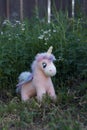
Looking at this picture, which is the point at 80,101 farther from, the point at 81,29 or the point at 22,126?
the point at 81,29

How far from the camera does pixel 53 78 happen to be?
14.5 ft

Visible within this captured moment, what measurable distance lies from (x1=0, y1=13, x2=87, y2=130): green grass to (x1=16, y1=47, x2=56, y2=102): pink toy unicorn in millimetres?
91

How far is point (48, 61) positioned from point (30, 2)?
3525 millimetres

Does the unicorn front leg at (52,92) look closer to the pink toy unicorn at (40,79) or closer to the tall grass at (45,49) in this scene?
the pink toy unicorn at (40,79)

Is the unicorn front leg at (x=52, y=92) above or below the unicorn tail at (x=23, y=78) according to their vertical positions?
below

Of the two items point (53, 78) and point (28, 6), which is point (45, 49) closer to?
point (53, 78)

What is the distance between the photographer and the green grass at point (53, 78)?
141 inches

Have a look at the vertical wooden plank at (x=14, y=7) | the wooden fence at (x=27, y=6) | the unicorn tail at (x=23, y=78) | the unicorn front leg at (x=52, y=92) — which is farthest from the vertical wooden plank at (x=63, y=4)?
the unicorn front leg at (x=52, y=92)

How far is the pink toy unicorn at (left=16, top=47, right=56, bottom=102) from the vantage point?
394cm

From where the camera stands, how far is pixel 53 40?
15.5 ft

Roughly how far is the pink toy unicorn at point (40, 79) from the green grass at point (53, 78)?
0.09 metres

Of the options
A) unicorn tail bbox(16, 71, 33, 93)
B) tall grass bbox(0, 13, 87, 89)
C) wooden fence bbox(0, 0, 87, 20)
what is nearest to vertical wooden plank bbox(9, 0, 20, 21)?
wooden fence bbox(0, 0, 87, 20)

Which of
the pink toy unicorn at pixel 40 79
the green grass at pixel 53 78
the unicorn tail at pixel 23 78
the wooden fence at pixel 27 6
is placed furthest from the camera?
the wooden fence at pixel 27 6

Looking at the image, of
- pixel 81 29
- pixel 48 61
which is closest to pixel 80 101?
pixel 48 61
